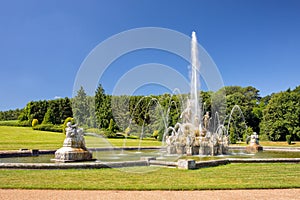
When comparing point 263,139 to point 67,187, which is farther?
point 263,139

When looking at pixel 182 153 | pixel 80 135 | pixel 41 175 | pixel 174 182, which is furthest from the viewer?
pixel 182 153

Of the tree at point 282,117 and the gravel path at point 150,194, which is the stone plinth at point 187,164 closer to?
the gravel path at point 150,194

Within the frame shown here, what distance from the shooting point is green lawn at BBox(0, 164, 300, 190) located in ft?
27.8

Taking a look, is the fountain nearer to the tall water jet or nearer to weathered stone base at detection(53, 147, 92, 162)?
the tall water jet

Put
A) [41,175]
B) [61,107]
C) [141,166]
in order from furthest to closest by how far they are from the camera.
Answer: [61,107] → [141,166] → [41,175]

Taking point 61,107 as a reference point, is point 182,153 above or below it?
below

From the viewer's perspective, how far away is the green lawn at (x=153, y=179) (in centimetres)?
848

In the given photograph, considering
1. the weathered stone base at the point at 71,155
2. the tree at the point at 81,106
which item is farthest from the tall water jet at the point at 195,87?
the tree at the point at 81,106

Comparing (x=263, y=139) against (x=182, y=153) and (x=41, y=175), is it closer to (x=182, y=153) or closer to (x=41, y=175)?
(x=182, y=153)

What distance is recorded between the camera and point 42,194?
298 inches

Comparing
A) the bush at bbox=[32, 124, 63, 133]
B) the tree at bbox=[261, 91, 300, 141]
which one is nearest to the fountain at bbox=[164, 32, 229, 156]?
the tree at bbox=[261, 91, 300, 141]

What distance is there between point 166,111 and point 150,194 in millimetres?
48870

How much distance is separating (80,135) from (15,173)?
4.22 m

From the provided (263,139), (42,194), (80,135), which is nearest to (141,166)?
(80,135)
